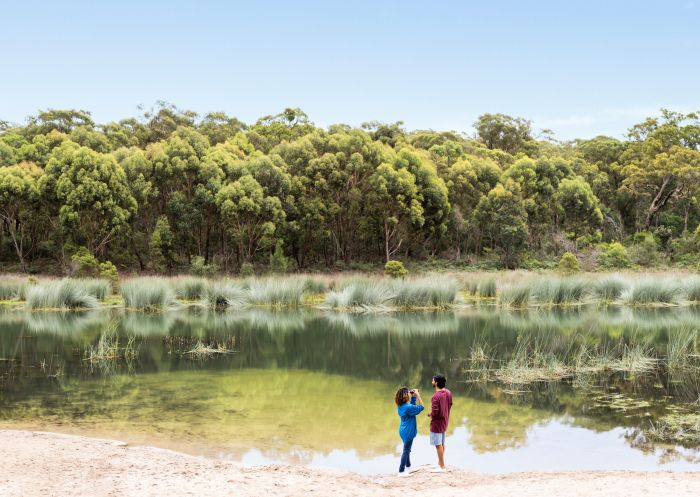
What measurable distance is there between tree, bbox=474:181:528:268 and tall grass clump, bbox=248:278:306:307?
16492 mm

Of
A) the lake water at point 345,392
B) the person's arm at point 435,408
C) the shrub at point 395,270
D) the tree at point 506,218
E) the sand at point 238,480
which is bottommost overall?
the lake water at point 345,392

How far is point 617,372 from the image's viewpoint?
39.6 feet

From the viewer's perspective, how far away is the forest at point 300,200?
110ft

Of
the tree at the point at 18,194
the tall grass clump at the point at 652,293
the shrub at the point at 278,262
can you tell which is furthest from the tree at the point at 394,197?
the tree at the point at 18,194

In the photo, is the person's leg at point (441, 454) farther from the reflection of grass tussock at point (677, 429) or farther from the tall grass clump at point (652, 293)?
the tall grass clump at point (652, 293)

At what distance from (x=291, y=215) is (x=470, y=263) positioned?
35.0ft

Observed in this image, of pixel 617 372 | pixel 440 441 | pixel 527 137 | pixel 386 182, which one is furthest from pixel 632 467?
pixel 527 137

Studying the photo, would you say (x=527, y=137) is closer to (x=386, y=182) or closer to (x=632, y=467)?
(x=386, y=182)

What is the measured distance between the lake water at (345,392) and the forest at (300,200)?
15387 mm

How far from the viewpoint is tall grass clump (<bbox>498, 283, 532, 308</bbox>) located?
2412 centimetres

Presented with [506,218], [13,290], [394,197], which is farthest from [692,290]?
[13,290]

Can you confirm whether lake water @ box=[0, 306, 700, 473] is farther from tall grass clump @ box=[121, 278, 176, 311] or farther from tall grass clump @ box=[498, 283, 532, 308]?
tall grass clump @ box=[498, 283, 532, 308]

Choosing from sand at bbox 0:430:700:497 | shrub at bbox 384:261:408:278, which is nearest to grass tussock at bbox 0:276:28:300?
shrub at bbox 384:261:408:278

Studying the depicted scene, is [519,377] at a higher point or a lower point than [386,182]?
lower
